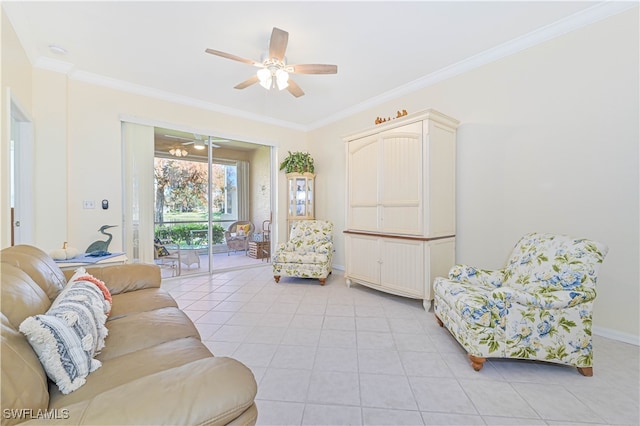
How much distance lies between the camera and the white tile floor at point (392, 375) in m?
1.55

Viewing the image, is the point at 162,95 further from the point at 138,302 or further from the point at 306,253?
the point at 138,302

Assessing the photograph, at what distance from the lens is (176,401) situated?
0.79m

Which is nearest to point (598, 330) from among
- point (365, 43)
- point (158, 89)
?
point (365, 43)

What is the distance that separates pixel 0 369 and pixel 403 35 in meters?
3.41

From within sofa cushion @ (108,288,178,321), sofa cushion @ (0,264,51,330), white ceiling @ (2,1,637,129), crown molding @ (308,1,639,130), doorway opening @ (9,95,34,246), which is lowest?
sofa cushion @ (108,288,178,321)

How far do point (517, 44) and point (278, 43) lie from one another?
2.45m

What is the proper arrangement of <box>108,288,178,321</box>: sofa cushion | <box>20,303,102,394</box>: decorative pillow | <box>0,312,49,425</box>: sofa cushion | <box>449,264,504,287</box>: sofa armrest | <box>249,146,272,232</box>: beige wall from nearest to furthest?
1. <box>0,312,49,425</box>: sofa cushion
2. <box>20,303,102,394</box>: decorative pillow
3. <box>108,288,178,321</box>: sofa cushion
4. <box>449,264,504,287</box>: sofa armrest
5. <box>249,146,272,232</box>: beige wall

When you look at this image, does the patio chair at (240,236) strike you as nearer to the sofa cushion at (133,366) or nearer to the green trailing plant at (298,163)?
the green trailing plant at (298,163)

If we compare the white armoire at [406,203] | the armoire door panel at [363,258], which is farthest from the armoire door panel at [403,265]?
the armoire door panel at [363,258]

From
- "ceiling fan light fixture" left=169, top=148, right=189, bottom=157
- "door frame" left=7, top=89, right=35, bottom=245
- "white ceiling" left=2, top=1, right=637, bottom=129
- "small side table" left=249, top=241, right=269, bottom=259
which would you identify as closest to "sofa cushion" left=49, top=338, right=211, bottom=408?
"white ceiling" left=2, top=1, right=637, bottom=129

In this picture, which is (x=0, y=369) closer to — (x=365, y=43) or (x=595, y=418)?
(x=595, y=418)

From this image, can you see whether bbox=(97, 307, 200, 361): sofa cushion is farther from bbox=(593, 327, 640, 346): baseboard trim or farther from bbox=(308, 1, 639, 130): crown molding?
bbox=(308, 1, 639, 130): crown molding

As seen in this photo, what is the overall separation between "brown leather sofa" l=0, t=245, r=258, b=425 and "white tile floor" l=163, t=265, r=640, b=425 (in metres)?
0.72

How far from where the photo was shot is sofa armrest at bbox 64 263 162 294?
7.30 feet
